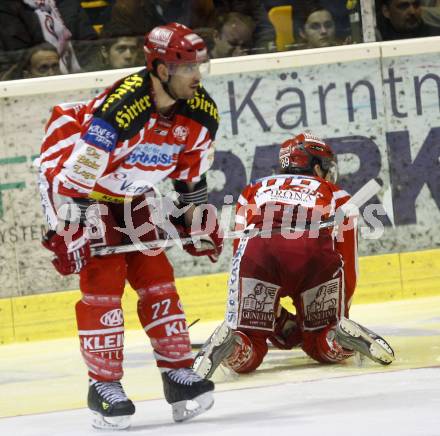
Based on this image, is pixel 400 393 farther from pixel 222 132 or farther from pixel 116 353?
pixel 222 132

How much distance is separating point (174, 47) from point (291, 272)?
5.20 ft

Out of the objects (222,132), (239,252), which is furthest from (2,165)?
(239,252)

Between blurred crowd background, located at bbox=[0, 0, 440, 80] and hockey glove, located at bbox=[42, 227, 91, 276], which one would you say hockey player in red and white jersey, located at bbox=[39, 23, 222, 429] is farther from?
blurred crowd background, located at bbox=[0, 0, 440, 80]

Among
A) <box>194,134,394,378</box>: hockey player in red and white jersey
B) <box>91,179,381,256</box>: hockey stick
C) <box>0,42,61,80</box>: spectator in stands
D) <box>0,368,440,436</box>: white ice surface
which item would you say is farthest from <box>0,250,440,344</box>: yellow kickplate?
<box>0,368,440,436</box>: white ice surface

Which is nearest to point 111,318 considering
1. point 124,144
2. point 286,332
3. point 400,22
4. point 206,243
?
point 206,243

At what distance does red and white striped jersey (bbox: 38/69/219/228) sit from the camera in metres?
4.52

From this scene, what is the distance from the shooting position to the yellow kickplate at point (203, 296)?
7.50 meters

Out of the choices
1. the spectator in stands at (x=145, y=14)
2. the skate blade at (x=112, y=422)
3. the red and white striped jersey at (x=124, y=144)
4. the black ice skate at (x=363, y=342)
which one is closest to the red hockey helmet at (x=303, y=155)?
the black ice skate at (x=363, y=342)

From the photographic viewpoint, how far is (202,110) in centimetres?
474

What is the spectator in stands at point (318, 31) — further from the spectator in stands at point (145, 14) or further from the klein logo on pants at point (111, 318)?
the klein logo on pants at point (111, 318)

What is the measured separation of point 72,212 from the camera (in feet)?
15.3

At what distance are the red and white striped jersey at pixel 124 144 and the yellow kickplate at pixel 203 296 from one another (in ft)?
9.28

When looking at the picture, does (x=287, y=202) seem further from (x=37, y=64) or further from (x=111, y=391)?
(x=37, y=64)

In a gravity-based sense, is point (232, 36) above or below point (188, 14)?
below
